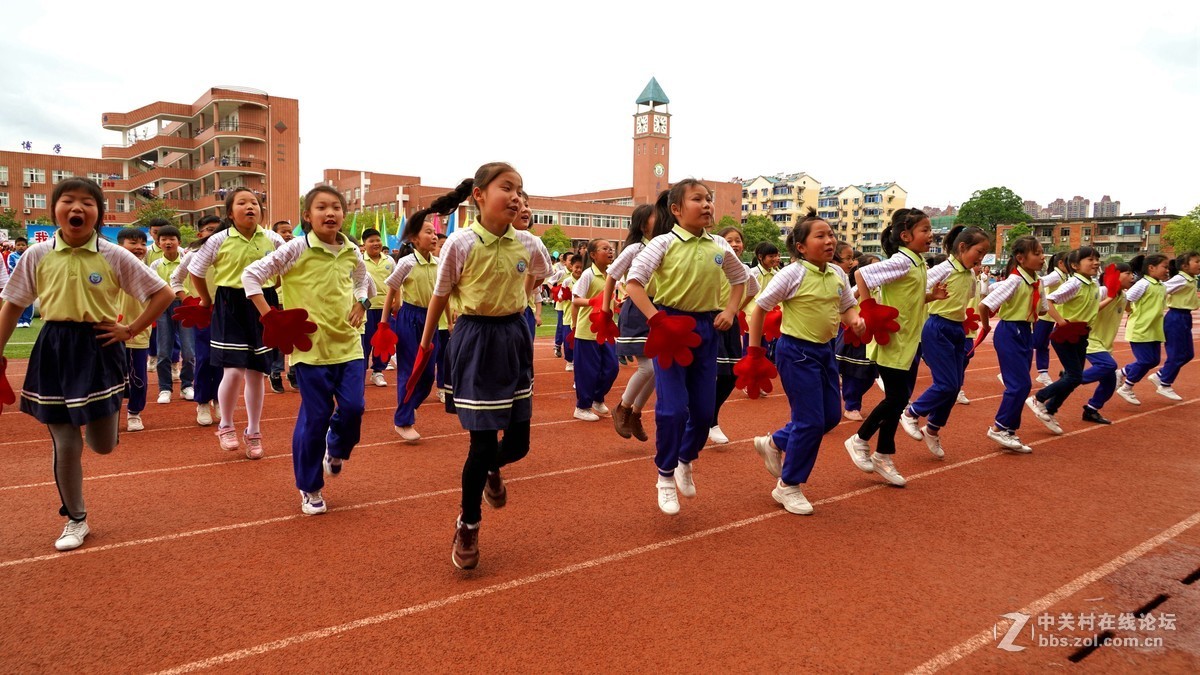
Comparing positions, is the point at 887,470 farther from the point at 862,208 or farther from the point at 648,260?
the point at 862,208

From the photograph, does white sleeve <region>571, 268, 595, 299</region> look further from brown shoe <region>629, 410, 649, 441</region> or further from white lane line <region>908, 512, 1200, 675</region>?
white lane line <region>908, 512, 1200, 675</region>

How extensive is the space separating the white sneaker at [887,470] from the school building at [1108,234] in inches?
3183

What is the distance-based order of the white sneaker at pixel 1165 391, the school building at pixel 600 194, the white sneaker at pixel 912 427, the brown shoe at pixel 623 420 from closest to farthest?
the brown shoe at pixel 623 420 < the white sneaker at pixel 912 427 < the white sneaker at pixel 1165 391 < the school building at pixel 600 194

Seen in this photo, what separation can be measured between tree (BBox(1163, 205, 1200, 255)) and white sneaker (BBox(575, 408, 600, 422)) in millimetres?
73967

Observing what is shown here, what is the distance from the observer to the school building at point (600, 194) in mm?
73625

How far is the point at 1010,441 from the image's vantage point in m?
6.63

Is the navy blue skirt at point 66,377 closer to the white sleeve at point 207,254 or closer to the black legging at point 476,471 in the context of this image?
the white sleeve at point 207,254

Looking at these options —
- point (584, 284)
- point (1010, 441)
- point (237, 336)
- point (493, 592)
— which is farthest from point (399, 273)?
point (1010, 441)

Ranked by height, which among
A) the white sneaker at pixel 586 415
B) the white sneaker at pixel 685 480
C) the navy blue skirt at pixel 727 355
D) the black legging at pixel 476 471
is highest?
the navy blue skirt at pixel 727 355

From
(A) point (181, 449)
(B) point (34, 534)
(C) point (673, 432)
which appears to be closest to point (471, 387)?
(C) point (673, 432)

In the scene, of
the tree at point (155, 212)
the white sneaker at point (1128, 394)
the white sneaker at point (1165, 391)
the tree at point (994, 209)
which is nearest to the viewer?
the white sneaker at point (1128, 394)

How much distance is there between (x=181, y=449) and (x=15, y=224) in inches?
2337

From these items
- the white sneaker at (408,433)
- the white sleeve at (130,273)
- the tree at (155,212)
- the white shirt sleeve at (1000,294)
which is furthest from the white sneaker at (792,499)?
the tree at (155,212)

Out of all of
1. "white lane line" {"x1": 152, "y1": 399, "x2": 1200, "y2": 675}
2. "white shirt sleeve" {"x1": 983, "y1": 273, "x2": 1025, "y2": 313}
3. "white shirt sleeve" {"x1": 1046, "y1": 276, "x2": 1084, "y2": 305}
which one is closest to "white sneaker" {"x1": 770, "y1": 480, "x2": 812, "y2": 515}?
"white lane line" {"x1": 152, "y1": 399, "x2": 1200, "y2": 675}
